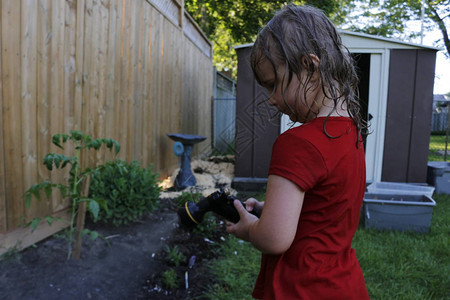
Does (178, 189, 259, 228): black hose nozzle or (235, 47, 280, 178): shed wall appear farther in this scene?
(235, 47, 280, 178): shed wall

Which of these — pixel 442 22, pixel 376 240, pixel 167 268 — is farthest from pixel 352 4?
pixel 167 268

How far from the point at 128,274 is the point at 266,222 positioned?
1.95 metres

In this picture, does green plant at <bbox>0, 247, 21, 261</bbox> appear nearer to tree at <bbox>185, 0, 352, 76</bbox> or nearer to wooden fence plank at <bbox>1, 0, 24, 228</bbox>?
wooden fence plank at <bbox>1, 0, 24, 228</bbox>

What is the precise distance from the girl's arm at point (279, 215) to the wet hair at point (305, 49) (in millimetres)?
250

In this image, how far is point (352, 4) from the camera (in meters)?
22.2

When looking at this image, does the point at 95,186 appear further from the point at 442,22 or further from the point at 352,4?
the point at 352,4

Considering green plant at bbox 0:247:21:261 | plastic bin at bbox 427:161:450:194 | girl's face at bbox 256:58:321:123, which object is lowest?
green plant at bbox 0:247:21:261

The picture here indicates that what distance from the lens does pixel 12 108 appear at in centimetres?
259

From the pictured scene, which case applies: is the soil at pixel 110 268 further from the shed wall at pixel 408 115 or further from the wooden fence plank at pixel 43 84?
the shed wall at pixel 408 115

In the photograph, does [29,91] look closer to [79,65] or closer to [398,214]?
[79,65]

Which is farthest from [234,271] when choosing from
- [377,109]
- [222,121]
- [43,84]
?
[222,121]

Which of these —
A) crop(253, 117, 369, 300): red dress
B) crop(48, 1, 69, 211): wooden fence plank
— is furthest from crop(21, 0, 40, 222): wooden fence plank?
crop(253, 117, 369, 300): red dress

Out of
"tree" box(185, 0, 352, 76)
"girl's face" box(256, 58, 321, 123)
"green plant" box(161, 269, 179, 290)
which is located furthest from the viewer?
"tree" box(185, 0, 352, 76)

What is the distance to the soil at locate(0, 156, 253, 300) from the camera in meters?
2.28
